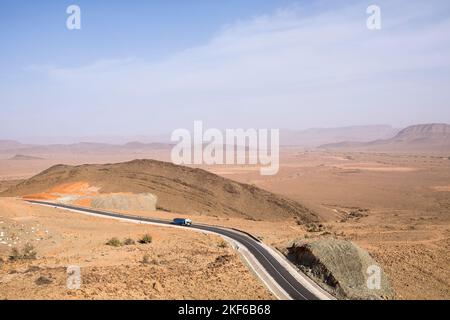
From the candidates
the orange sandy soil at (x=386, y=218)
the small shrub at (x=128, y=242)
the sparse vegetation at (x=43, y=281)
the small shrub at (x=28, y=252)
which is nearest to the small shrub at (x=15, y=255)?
the small shrub at (x=28, y=252)

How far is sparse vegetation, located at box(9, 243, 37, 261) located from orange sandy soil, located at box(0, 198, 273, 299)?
0.39 meters

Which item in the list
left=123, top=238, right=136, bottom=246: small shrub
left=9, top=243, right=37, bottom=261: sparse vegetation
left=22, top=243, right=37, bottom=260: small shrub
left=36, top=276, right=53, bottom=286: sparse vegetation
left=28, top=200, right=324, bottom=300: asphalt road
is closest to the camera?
left=36, top=276, right=53, bottom=286: sparse vegetation

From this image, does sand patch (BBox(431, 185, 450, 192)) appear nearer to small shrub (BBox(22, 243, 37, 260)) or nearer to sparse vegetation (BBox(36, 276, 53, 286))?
small shrub (BBox(22, 243, 37, 260))

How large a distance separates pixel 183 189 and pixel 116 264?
39686 mm

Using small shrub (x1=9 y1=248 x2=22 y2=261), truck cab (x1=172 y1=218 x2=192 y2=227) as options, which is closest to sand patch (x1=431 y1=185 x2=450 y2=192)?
truck cab (x1=172 y1=218 x2=192 y2=227)

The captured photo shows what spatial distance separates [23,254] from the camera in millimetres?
26453

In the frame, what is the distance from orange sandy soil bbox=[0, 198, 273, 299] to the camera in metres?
19.4

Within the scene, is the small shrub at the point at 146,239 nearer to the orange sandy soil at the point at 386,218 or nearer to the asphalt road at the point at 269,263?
the asphalt road at the point at 269,263

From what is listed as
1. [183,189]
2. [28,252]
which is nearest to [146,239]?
[28,252]

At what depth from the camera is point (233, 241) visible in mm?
32562

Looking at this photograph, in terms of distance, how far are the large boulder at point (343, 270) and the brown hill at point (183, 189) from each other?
28.9m

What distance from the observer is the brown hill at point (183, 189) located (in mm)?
57984

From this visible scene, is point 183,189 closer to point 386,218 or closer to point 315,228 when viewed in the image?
point 315,228
